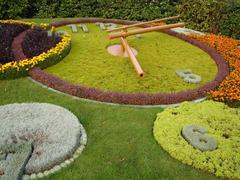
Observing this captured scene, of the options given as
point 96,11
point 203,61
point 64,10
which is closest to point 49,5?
point 64,10

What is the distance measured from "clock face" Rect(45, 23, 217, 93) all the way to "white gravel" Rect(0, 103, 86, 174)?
216 centimetres

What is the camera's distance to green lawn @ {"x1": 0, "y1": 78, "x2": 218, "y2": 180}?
299 inches

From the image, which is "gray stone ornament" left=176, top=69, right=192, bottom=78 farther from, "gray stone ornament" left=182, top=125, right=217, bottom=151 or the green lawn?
"gray stone ornament" left=182, top=125, right=217, bottom=151

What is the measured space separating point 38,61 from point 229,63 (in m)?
5.95

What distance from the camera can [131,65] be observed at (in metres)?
12.1

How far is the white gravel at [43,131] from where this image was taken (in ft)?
24.7

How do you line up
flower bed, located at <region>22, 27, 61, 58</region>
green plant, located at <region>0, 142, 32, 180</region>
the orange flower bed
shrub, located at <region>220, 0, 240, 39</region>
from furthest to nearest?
shrub, located at <region>220, 0, 240, 39</region>
flower bed, located at <region>22, 27, 61, 58</region>
the orange flower bed
green plant, located at <region>0, 142, 32, 180</region>

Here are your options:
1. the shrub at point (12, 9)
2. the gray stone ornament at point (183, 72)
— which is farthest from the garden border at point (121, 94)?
the shrub at point (12, 9)

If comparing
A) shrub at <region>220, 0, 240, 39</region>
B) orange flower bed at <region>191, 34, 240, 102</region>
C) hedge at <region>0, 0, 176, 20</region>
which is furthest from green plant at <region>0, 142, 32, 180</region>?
shrub at <region>220, 0, 240, 39</region>

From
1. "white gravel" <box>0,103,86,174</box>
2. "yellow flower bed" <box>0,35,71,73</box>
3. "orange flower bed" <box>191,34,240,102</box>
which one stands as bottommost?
"orange flower bed" <box>191,34,240,102</box>

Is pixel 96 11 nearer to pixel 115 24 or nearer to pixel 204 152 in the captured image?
pixel 115 24

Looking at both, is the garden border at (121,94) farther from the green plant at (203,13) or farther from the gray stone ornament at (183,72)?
the green plant at (203,13)

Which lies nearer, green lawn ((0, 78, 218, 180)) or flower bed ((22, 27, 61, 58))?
green lawn ((0, 78, 218, 180))

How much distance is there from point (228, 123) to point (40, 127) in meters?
4.16
